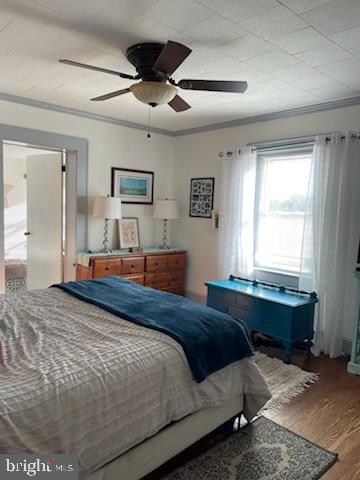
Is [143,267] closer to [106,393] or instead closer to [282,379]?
[282,379]

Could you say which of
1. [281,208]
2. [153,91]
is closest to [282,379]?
[281,208]

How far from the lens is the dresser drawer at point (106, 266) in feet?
13.0

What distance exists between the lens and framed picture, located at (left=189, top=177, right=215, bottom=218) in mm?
4613

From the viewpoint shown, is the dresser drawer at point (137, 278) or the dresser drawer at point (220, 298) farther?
the dresser drawer at point (137, 278)

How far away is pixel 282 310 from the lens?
318cm

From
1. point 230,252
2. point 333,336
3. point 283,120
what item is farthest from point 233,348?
point 283,120

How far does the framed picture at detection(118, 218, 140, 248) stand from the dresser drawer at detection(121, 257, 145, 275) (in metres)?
0.37

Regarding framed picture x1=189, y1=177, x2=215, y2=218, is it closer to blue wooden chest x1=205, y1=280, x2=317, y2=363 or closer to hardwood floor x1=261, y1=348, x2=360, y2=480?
blue wooden chest x1=205, y1=280, x2=317, y2=363

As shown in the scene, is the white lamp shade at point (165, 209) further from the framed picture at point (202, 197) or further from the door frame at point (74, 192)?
the door frame at point (74, 192)

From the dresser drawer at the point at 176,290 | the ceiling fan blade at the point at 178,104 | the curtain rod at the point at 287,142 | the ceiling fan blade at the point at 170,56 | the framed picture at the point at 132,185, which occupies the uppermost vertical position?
the ceiling fan blade at the point at 170,56

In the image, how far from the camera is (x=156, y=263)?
179 inches

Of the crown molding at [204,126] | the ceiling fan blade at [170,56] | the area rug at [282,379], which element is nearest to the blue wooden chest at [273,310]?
the area rug at [282,379]

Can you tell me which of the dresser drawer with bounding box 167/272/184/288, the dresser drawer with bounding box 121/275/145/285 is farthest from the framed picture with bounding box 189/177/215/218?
the dresser drawer with bounding box 121/275/145/285

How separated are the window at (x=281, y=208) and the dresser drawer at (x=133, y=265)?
1420mm
